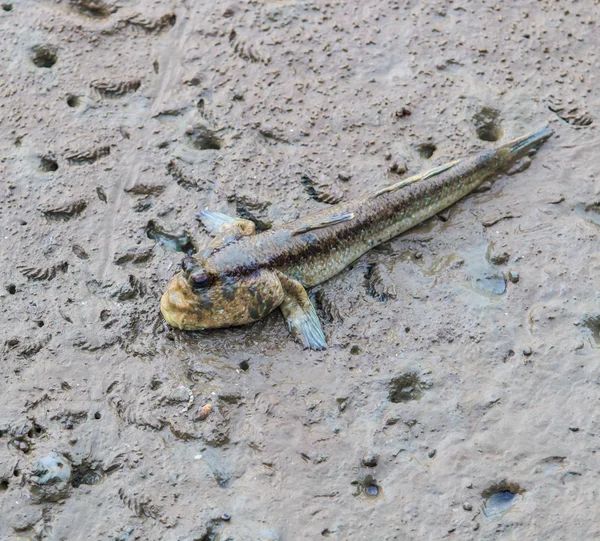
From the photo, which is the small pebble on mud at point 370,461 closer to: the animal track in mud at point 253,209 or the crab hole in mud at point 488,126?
the animal track in mud at point 253,209

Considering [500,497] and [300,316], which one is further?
[300,316]

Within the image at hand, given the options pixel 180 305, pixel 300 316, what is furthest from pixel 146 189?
pixel 300 316

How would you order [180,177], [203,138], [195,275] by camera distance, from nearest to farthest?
[195,275] < [180,177] < [203,138]

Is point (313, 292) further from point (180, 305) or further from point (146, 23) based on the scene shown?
point (146, 23)

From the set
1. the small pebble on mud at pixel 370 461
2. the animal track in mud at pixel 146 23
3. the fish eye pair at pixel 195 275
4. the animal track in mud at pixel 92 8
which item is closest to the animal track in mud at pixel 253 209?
the fish eye pair at pixel 195 275

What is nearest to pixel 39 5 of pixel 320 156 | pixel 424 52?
pixel 320 156

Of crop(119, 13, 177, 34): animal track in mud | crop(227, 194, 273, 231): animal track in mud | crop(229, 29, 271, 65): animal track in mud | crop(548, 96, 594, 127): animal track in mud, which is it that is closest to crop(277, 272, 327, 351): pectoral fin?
crop(227, 194, 273, 231): animal track in mud

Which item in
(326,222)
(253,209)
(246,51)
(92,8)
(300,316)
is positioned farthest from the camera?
(92,8)

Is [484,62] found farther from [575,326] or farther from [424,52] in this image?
[575,326]
